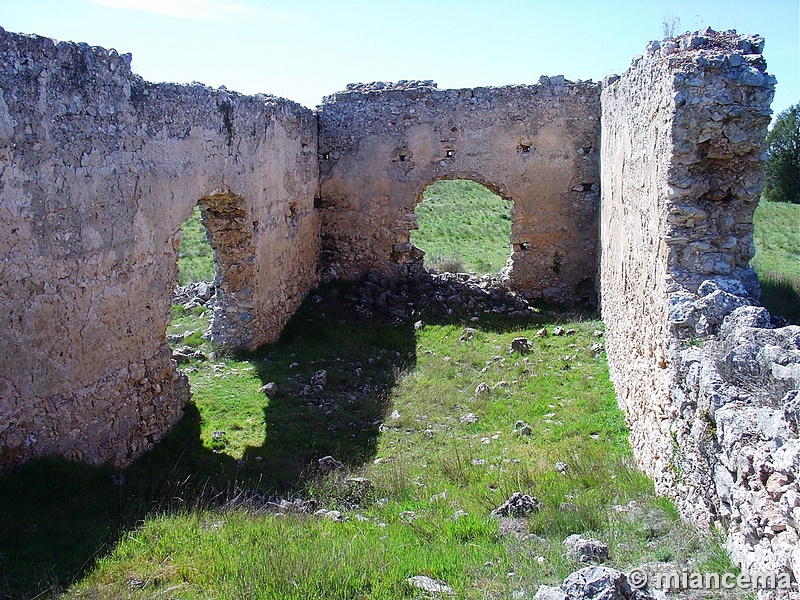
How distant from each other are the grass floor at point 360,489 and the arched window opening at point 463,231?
564 cm

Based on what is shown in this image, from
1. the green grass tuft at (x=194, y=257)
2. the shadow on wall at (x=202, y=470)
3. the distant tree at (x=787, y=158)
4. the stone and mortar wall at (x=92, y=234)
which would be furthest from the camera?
the distant tree at (x=787, y=158)

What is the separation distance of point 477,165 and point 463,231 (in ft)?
29.9

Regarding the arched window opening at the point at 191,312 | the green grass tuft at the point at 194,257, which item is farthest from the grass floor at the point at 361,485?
the green grass tuft at the point at 194,257

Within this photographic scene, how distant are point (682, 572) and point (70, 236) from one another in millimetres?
5027

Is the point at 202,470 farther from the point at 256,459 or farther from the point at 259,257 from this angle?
the point at 259,257

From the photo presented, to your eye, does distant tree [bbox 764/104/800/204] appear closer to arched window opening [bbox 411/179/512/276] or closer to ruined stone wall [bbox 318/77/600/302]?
arched window opening [bbox 411/179/512/276]

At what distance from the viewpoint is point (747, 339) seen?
388cm

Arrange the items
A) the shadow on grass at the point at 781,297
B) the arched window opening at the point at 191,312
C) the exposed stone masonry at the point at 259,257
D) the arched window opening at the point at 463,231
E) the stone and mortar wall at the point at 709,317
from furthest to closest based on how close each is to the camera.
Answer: the arched window opening at the point at 463,231, the arched window opening at the point at 191,312, the shadow on grass at the point at 781,297, the exposed stone masonry at the point at 259,257, the stone and mortar wall at the point at 709,317

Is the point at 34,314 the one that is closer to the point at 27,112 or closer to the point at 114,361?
the point at 114,361

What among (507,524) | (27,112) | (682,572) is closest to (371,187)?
(27,112)

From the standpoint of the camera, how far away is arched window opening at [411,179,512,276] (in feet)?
51.6

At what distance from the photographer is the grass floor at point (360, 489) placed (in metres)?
3.90

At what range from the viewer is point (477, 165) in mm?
11977

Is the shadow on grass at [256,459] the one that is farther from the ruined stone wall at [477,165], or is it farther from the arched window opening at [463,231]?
the arched window opening at [463,231]
